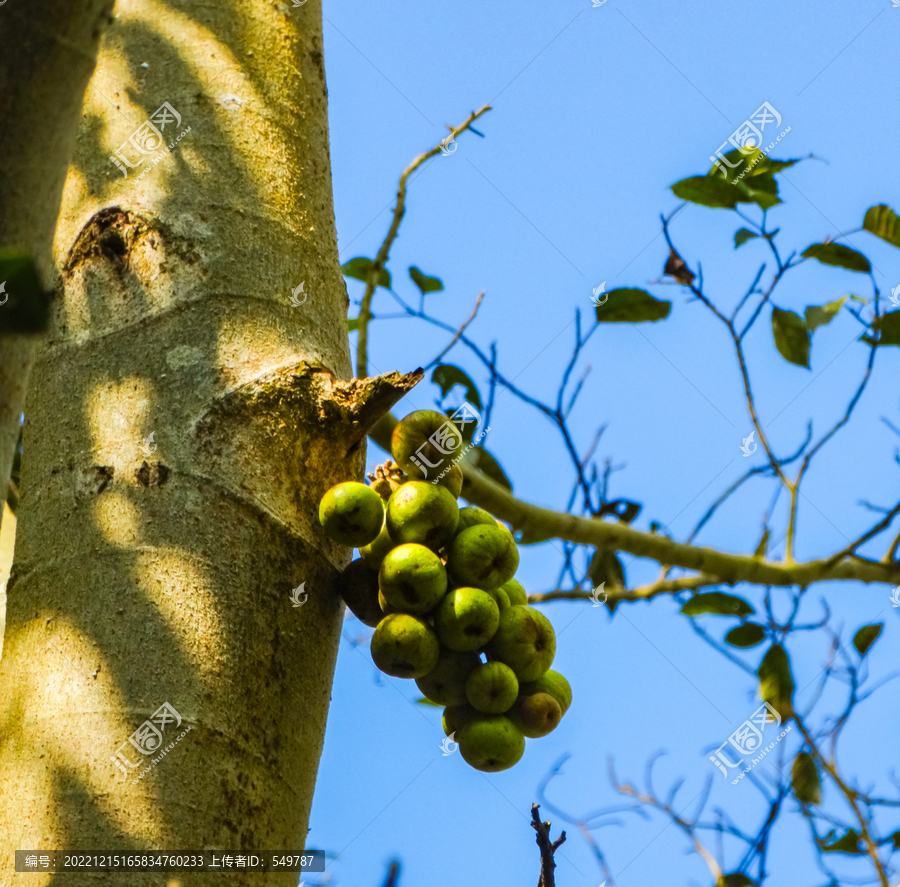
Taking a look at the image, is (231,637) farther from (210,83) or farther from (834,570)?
(834,570)

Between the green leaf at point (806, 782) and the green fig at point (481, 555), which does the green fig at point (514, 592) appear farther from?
the green leaf at point (806, 782)

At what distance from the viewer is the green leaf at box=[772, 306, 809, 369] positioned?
2822mm

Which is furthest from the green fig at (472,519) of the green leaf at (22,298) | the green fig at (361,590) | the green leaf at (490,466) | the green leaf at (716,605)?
the green leaf at (716,605)

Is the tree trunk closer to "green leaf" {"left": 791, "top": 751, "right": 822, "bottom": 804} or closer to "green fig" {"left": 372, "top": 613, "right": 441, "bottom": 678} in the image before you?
"green fig" {"left": 372, "top": 613, "right": 441, "bottom": 678}

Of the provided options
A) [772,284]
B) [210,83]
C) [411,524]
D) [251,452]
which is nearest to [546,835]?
[411,524]

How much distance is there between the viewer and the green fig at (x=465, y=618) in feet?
4.97

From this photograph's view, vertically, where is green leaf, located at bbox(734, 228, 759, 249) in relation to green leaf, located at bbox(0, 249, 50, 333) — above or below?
above

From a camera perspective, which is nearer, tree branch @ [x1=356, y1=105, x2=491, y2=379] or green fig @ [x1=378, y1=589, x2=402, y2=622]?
green fig @ [x1=378, y1=589, x2=402, y2=622]

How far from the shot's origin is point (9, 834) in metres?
1.03

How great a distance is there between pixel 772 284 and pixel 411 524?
1.98 metres

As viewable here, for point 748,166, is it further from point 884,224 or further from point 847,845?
point 847,845

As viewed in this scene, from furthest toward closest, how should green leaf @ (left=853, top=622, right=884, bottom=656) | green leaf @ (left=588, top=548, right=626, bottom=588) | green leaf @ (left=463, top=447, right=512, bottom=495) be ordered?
green leaf @ (left=853, top=622, right=884, bottom=656), green leaf @ (left=588, top=548, right=626, bottom=588), green leaf @ (left=463, top=447, right=512, bottom=495)

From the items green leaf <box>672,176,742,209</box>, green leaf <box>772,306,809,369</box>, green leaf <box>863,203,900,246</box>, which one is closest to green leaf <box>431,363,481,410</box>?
green leaf <box>672,176,742,209</box>

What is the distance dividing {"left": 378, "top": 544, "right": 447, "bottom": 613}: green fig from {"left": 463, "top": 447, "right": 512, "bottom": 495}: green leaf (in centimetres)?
116
